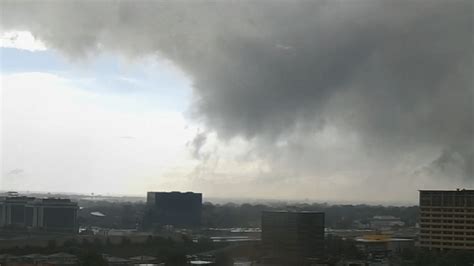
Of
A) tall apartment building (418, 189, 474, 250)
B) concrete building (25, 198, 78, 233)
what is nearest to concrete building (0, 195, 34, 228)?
concrete building (25, 198, 78, 233)

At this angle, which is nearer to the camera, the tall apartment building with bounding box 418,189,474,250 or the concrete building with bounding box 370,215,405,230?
the tall apartment building with bounding box 418,189,474,250

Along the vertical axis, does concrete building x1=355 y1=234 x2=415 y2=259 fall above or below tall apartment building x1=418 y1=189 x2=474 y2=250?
below

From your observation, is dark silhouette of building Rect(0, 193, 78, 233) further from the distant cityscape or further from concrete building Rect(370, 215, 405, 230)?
concrete building Rect(370, 215, 405, 230)

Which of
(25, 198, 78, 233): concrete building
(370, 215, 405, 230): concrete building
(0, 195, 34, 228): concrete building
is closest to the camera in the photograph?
(25, 198, 78, 233): concrete building

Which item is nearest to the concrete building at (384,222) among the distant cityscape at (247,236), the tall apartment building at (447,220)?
the distant cityscape at (247,236)

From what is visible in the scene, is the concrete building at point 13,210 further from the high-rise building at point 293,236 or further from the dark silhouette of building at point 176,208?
the high-rise building at point 293,236

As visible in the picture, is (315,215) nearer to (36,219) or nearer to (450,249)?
(450,249)

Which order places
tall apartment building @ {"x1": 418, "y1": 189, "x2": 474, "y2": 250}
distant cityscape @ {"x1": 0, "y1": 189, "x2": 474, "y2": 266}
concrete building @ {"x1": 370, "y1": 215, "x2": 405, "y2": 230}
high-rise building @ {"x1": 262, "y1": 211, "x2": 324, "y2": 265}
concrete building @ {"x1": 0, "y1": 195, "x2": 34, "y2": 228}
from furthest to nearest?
concrete building @ {"x1": 370, "y1": 215, "x2": 405, "y2": 230}, concrete building @ {"x1": 0, "y1": 195, "x2": 34, "y2": 228}, tall apartment building @ {"x1": 418, "y1": 189, "x2": 474, "y2": 250}, distant cityscape @ {"x1": 0, "y1": 189, "x2": 474, "y2": 266}, high-rise building @ {"x1": 262, "y1": 211, "x2": 324, "y2": 265}
